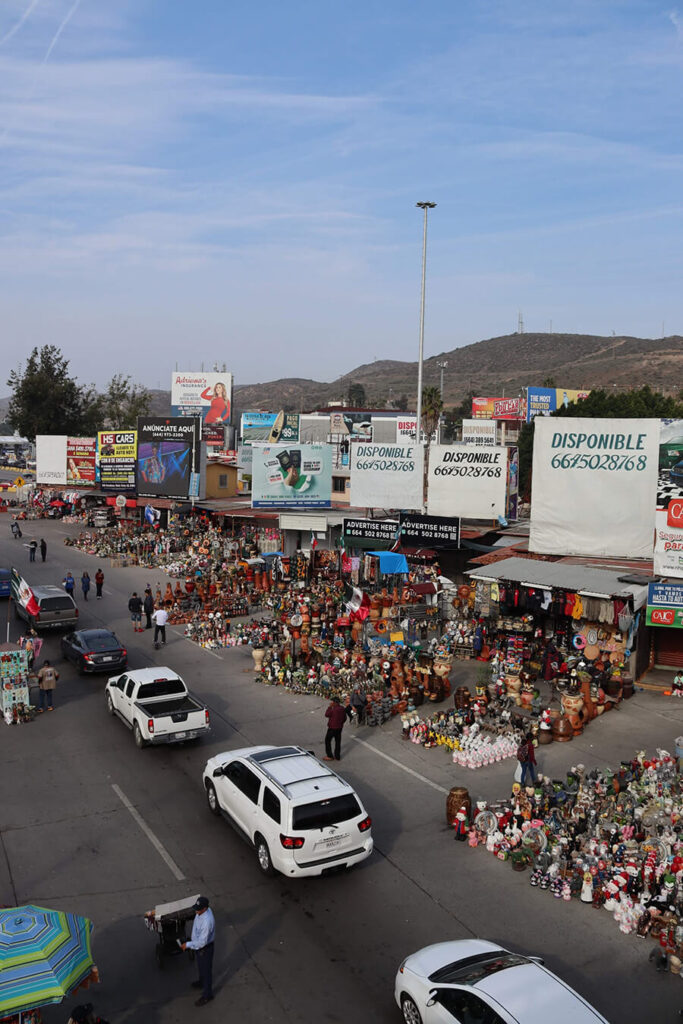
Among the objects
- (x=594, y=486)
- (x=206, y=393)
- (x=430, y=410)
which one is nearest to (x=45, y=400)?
(x=206, y=393)

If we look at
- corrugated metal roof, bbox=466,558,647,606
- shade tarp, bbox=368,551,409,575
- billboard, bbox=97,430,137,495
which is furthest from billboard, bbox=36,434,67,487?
corrugated metal roof, bbox=466,558,647,606

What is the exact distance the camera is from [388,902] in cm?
1105

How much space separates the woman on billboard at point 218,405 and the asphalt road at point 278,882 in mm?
80621

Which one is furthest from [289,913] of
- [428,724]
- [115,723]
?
[115,723]

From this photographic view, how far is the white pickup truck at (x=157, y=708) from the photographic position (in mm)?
→ 16188

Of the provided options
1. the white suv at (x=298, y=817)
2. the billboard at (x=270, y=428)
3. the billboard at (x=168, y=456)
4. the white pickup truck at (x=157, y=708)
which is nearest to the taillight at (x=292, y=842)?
the white suv at (x=298, y=817)

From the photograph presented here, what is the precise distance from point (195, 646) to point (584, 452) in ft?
44.9

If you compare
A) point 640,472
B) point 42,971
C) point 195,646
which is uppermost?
point 640,472

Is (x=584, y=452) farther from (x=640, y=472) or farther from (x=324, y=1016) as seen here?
(x=324, y=1016)

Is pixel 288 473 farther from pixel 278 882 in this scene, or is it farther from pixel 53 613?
pixel 278 882

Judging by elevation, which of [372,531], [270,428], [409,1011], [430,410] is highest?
[430,410]

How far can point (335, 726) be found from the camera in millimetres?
15859

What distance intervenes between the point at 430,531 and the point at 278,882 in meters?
18.2

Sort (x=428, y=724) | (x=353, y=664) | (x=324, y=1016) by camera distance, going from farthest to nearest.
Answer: (x=353, y=664) < (x=428, y=724) < (x=324, y=1016)
